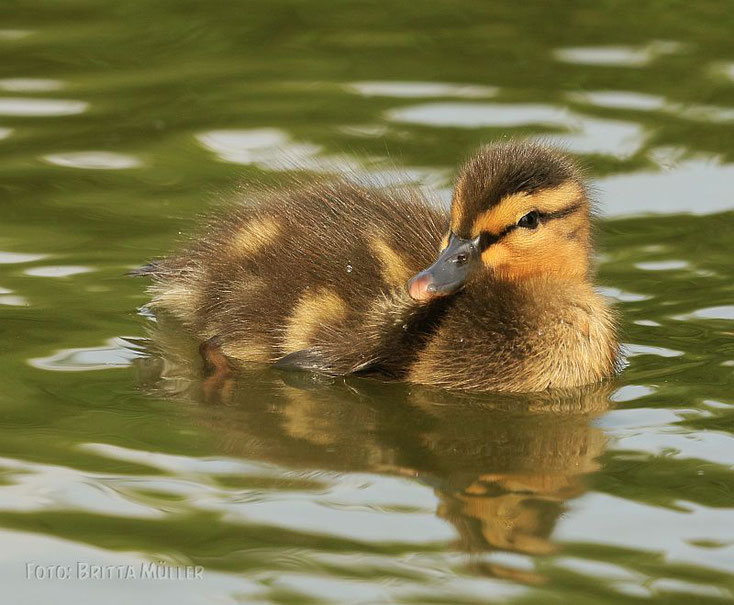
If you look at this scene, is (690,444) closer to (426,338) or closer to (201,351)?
(426,338)

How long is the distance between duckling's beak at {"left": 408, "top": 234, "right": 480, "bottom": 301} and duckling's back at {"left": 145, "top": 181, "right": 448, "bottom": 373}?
5.9 inches

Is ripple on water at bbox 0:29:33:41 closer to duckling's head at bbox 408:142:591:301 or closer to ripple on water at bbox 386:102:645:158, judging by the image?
ripple on water at bbox 386:102:645:158

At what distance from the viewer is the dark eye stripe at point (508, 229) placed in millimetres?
4793

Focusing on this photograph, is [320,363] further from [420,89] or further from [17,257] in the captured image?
[420,89]

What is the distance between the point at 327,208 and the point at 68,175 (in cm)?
180

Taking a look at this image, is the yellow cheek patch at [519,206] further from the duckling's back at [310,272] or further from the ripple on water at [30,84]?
the ripple on water at [30,84]

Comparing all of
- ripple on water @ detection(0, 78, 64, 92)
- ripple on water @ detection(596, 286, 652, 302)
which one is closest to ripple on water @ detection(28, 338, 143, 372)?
ripple on water @ detection(596, 286, 652, 302)

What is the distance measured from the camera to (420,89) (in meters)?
7.64

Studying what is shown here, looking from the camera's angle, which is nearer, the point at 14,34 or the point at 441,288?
the point at 441,288

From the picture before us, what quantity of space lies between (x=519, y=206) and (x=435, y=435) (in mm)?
753

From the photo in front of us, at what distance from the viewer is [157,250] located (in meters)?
5.97

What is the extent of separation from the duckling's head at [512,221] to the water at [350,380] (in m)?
0.38

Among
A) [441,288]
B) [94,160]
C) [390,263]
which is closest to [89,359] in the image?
[390,263]

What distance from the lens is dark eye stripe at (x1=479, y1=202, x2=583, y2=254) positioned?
4.79 meters
